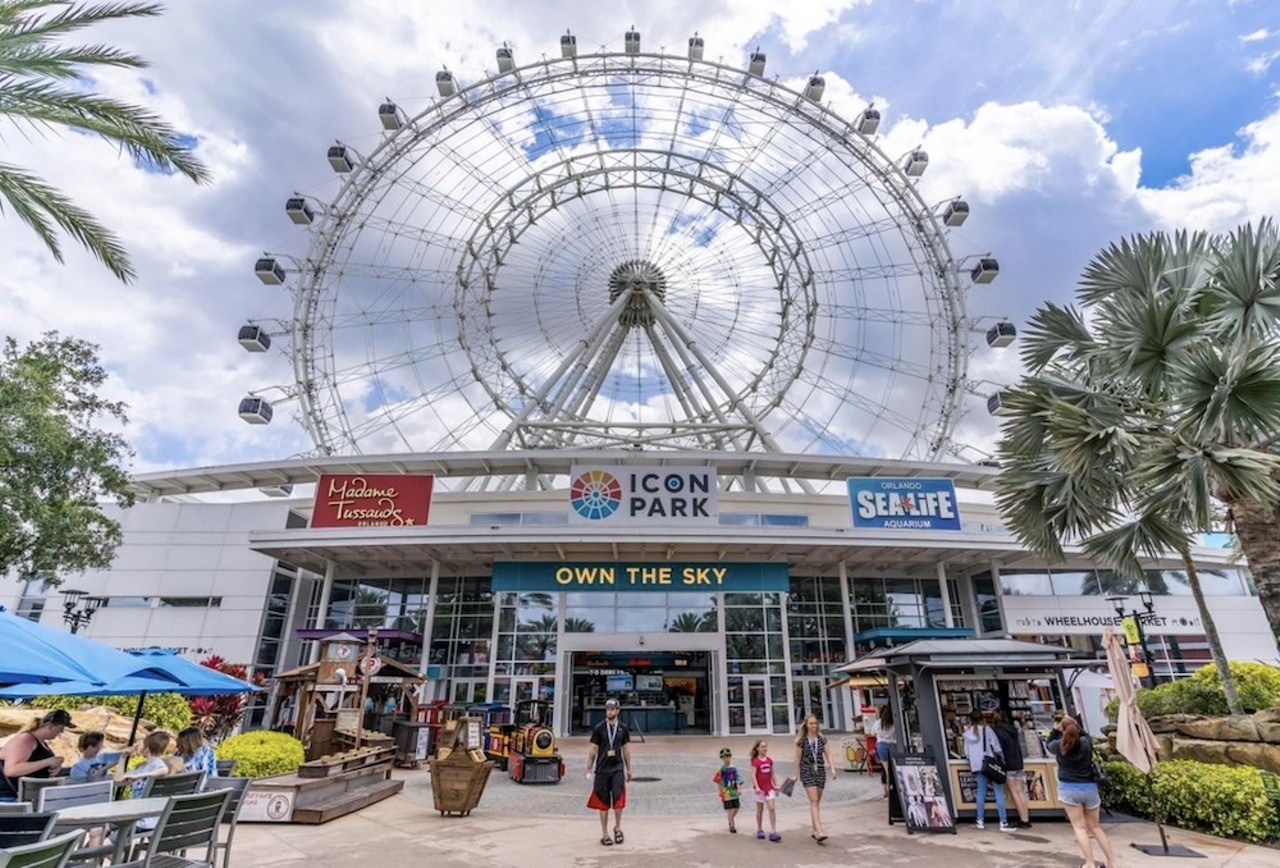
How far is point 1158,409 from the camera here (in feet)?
35.3

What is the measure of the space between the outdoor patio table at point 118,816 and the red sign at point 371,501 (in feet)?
63.7

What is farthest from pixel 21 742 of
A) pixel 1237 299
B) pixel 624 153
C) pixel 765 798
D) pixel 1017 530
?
pixel 624 153

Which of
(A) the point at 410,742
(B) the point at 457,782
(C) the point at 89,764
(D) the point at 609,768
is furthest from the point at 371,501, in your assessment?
(D) the point at 609,768

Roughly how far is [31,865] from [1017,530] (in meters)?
13.9

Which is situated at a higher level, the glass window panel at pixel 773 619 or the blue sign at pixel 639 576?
the blue sign at pixel 639 576

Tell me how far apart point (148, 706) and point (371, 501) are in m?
11.6

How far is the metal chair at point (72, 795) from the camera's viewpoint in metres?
6.03

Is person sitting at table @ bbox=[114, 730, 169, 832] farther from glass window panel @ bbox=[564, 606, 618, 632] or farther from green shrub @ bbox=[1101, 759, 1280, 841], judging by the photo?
glass window panel @ bbox=[564, 606, 618, 632]

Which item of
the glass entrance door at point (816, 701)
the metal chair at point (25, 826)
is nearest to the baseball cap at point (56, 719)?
the metal chair at point (25, 826)

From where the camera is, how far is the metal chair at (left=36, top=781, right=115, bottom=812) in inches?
237

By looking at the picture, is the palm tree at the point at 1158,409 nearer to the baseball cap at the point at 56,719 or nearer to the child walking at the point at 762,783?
the child walking at the point at 762,783

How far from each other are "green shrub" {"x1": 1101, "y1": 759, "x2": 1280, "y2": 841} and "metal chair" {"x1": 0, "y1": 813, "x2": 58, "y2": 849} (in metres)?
11.1

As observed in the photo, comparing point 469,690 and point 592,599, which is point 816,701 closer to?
point 592,599

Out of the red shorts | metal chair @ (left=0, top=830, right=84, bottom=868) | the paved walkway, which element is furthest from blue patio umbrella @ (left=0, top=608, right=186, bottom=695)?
the red shorts
